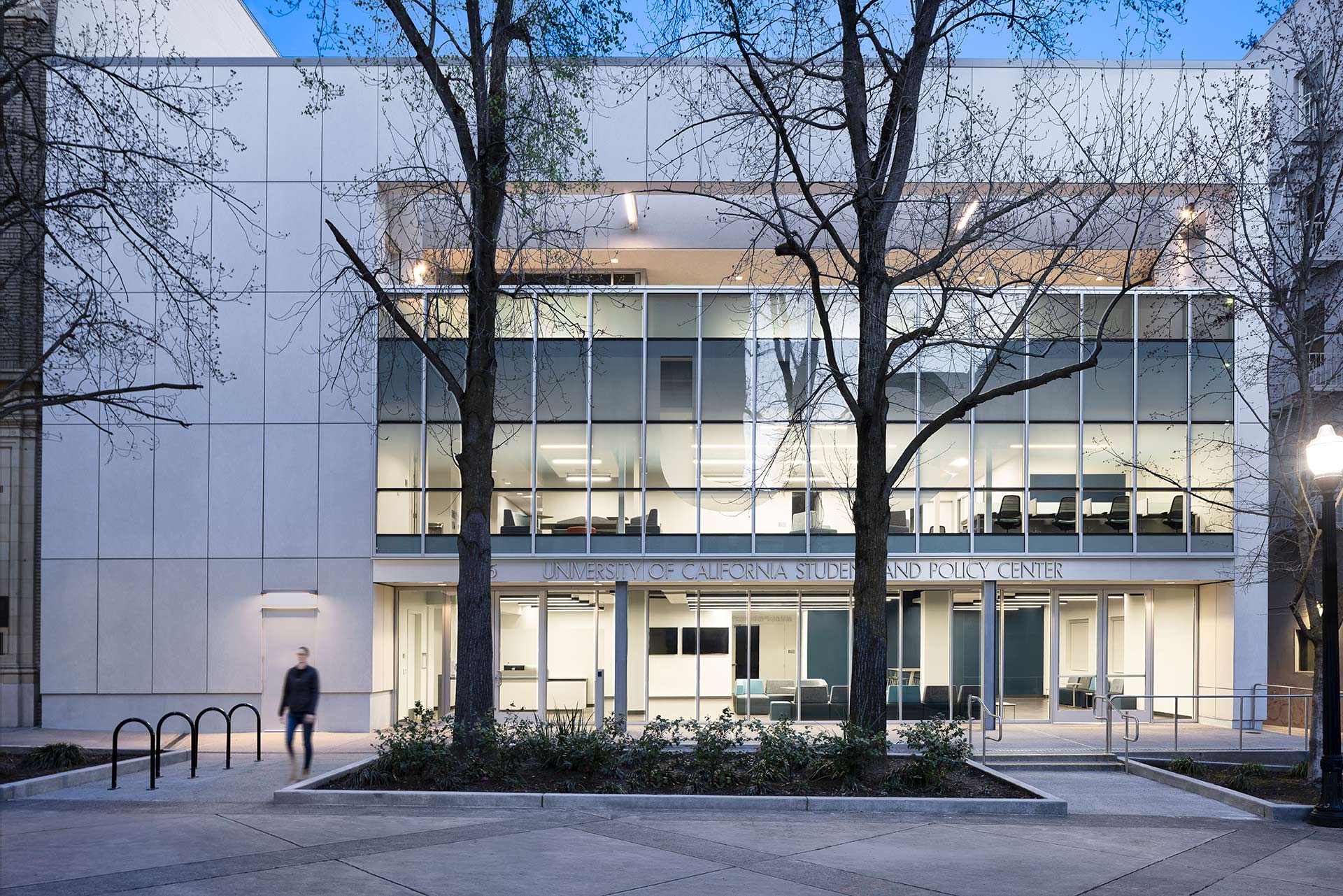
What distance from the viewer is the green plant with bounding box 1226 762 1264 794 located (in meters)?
14.7

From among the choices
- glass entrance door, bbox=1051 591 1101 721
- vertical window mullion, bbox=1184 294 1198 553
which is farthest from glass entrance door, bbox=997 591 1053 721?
vertical window mullion, bbox=1184 294 1198 553

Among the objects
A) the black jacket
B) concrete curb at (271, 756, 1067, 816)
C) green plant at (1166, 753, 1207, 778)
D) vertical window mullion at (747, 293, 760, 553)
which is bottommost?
green plant at (1166, 753, 1207, 778)

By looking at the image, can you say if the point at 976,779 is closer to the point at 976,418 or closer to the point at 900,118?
the point at 900,118

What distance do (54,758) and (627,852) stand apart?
30.9ft

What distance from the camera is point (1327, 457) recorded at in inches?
502

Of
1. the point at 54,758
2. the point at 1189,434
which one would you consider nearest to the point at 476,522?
the point at 54,758

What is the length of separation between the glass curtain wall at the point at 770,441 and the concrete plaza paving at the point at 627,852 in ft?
34.2

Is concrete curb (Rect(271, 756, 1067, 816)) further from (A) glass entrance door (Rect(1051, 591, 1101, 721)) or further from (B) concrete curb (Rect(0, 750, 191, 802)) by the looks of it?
(A) glass entrance door (Rect(1051, 591, 1101, 721))

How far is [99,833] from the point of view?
10297 mm

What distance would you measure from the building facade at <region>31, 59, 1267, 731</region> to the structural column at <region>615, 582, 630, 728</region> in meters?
0.06

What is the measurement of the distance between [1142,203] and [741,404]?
10894 mm

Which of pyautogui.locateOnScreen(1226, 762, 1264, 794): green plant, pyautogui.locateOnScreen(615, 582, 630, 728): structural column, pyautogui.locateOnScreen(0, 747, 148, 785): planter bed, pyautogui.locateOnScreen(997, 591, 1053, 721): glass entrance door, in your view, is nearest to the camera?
pyautogui.locateOnScreen(0, 747, 148, 785): planter bed

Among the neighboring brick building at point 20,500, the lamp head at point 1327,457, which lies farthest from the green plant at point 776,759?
the neighboring brick building at point 20,500

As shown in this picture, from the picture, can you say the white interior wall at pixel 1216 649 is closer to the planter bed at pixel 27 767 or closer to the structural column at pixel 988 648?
the structural column at pixel 988 648
